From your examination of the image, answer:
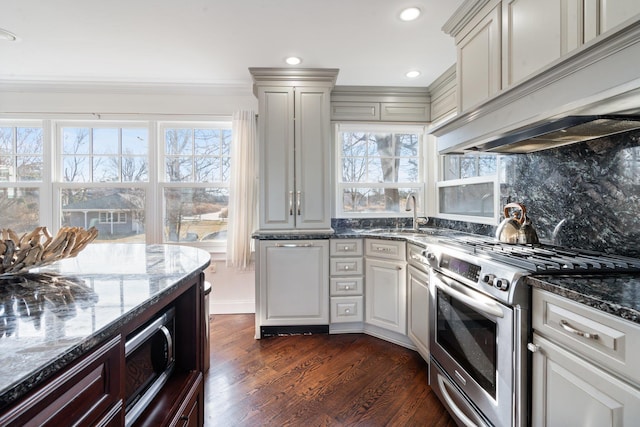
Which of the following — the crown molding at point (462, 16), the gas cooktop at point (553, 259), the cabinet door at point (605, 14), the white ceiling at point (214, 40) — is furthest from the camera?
the white ceiling at point (214, 40)

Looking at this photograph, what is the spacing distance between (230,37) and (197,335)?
209 cm

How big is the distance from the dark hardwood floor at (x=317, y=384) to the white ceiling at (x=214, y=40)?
7.99 feet

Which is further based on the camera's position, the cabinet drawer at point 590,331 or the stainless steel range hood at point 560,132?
the stainless steel range hood at point 560,132

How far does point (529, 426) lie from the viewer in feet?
3.74

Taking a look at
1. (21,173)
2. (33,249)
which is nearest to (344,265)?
(33,249)

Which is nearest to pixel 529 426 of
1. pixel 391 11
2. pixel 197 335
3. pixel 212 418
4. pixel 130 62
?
pixel 197 335

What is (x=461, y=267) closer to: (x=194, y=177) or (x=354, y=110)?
(x=354, y=110)

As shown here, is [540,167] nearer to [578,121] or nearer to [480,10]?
[578,121]

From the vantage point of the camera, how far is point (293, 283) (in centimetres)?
262

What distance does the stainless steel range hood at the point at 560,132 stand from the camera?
119 cm

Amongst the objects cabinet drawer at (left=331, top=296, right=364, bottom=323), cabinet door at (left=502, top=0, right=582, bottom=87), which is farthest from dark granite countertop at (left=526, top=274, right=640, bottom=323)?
cabinet drawer at (left=331, top=296, right=364, bottom=323)

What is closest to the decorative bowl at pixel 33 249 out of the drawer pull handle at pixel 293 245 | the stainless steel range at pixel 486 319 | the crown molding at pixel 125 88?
the drawer pull handle at pixel 293 245

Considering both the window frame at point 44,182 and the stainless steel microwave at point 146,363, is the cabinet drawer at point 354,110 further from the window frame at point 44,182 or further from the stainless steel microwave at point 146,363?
the window frame at point 44,182

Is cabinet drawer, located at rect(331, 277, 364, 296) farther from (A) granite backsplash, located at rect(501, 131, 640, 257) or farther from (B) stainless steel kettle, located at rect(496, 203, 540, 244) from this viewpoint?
(A) granite backsplash, located at rect(501, 131, 640, 257)
